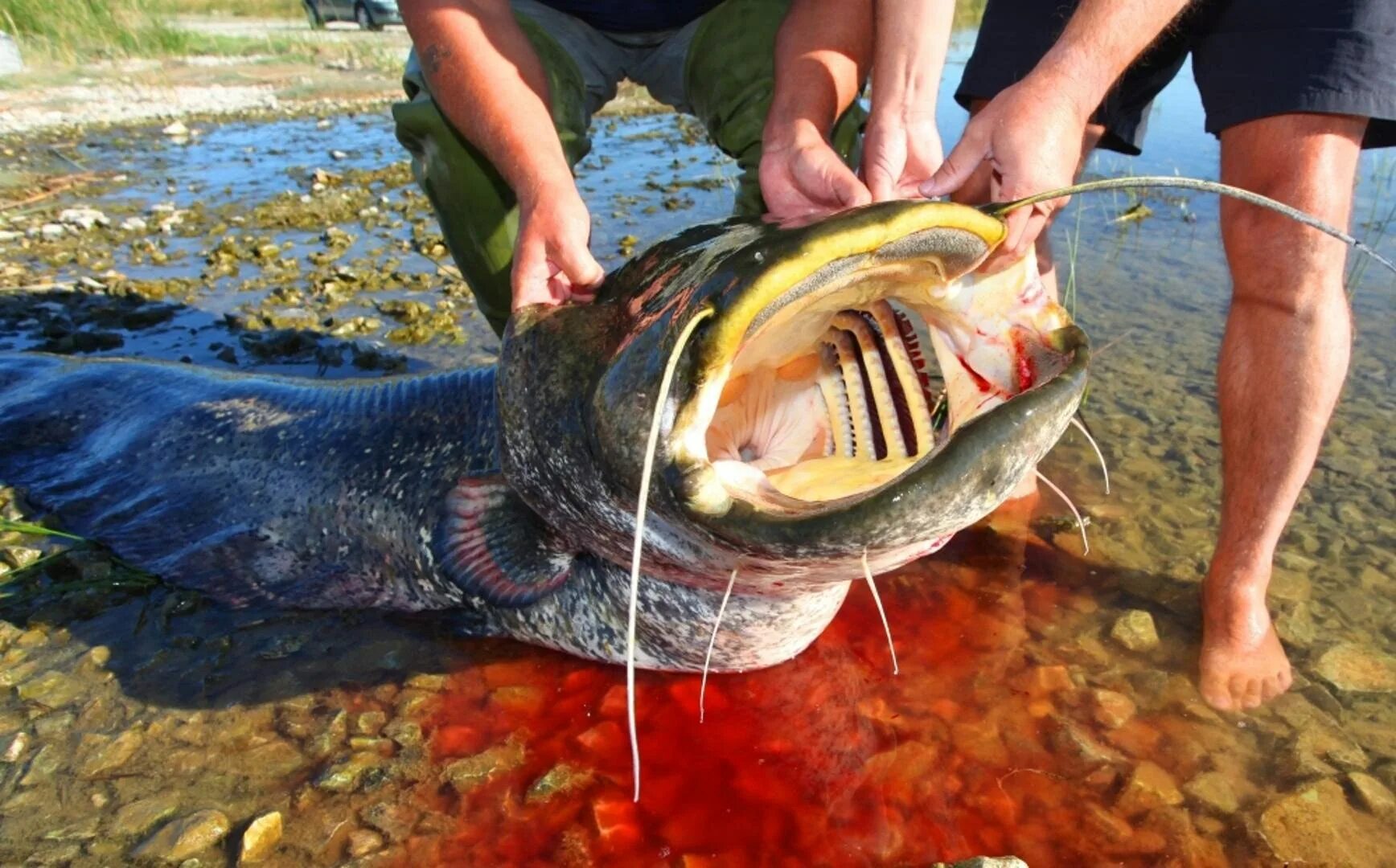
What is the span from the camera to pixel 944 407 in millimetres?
1859

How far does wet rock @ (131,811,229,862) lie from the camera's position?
182 cm

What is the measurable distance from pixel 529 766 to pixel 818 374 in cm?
108

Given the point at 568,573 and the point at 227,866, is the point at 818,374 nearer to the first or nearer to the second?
the point at 568,573

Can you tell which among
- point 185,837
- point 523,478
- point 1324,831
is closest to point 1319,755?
point 1324,831

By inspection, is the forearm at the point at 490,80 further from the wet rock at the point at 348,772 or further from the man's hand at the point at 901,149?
the wet rock at the point at 348,772

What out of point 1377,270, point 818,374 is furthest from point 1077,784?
point 1377,270

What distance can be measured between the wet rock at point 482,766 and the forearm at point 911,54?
1768mm

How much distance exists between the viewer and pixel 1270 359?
2.31 meters

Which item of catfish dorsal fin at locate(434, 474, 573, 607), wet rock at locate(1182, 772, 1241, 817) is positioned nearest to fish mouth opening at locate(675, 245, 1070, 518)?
catfish dorsal fin at locate(434, 474, 573, 607)

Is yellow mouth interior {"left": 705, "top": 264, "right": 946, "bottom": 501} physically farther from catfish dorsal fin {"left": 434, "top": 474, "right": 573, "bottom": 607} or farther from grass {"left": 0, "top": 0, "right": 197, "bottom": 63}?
grass {"left": 0, "top": 0, "right": 197, "bottom": 63}

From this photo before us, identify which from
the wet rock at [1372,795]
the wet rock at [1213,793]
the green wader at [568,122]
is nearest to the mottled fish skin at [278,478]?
the green wader at [568,122]

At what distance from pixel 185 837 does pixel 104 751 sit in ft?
1.41

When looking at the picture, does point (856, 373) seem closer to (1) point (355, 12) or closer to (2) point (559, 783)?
(2) point (559, 783)

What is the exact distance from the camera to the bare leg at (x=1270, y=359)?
217cm
